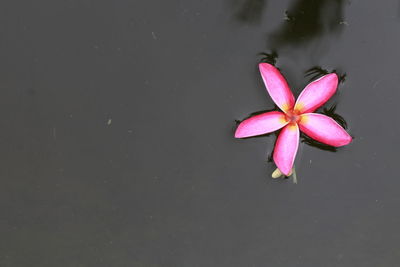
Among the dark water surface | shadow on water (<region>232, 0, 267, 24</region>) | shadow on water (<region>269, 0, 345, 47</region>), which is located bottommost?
→ the dark water surface

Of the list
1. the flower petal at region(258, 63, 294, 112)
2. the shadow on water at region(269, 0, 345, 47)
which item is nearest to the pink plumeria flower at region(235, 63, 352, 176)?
the flower petal at region(258, 63, 294, 112)

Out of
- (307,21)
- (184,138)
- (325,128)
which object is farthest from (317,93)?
(184,138)

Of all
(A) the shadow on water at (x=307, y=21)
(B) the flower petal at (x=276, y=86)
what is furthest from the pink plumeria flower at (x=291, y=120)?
(A) the shadow on water at (x=307, y=21)

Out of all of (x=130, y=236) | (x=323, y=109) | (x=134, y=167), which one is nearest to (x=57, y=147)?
(x=134, y=167)

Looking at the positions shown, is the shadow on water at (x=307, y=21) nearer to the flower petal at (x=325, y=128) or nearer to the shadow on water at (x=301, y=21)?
the shadow on water at (x=301, y=21)

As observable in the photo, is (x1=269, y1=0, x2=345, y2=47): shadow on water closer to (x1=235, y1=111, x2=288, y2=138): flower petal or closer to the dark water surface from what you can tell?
the dark water surface

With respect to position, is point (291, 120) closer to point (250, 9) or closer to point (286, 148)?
point (286, 148)
